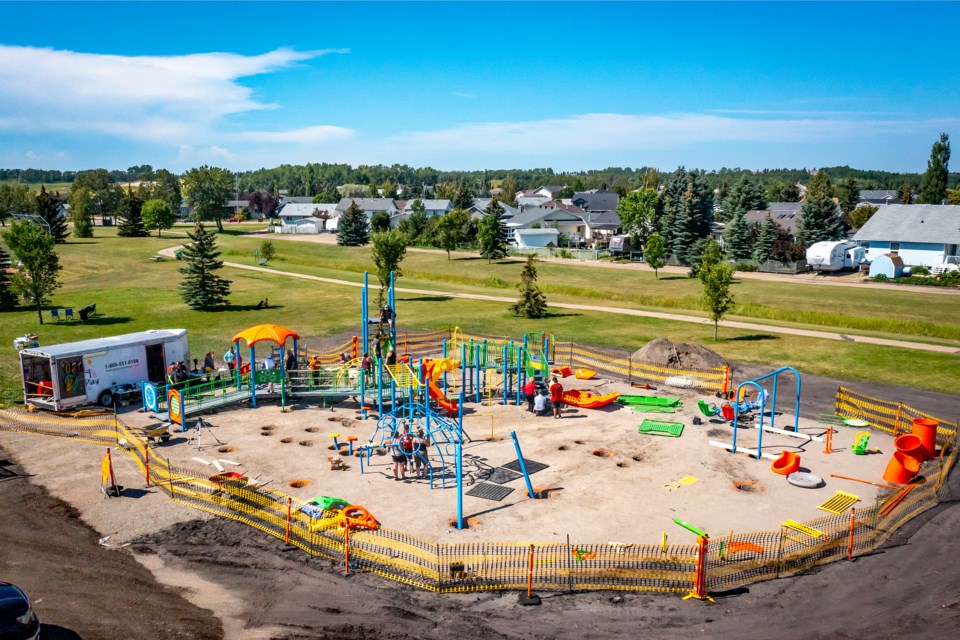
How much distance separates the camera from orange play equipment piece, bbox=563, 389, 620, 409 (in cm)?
2752

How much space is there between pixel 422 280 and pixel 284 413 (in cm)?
4834

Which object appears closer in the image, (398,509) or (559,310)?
(398,509)

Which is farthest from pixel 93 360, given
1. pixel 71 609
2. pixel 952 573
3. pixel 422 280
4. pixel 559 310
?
pixel 422 280

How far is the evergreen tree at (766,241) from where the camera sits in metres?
84.3

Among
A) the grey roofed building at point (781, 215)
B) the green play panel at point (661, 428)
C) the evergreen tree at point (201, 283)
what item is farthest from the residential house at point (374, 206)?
the green play panel at point (661, 428)

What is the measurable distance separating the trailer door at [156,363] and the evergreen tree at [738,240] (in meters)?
74.7

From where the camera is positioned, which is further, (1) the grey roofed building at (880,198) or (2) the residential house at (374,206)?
(1) the grey roofed building at (880,198)

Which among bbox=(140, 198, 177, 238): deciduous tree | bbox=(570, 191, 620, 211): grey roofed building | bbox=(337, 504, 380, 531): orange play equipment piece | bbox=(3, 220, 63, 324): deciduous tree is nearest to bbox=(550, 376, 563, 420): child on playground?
bbox=(337, 504, 380, 531): orange play equipment piece

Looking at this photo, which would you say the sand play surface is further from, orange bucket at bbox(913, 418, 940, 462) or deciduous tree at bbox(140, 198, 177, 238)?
deciduous tree at bbox(140, 198, 177, 238)

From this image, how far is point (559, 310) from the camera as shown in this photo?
2041 inches

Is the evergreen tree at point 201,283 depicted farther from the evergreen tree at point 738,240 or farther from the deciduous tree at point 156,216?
the deciduous tree at point 156,216

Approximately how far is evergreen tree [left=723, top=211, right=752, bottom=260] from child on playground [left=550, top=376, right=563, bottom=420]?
68.4m

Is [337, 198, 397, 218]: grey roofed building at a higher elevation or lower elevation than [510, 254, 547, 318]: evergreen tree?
higher

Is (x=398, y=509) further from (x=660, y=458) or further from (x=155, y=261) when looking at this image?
(x=155, y=261)
